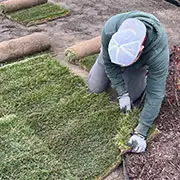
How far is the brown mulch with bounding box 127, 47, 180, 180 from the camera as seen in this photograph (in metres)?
3.16

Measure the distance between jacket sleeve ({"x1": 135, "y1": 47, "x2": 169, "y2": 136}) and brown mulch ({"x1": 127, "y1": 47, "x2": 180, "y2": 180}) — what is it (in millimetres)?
255

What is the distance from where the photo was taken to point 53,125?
3.61 m

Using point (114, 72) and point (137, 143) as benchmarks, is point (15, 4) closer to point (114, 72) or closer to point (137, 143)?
point (114, 72)

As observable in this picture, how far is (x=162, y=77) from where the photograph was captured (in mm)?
3104

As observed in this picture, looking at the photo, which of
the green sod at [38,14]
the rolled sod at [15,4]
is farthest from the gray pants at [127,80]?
the rolled sod at [15,4]

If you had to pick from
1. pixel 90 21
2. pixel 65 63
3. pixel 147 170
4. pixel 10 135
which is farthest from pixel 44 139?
pixel 90 21

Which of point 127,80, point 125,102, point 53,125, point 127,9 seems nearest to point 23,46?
point 53,125

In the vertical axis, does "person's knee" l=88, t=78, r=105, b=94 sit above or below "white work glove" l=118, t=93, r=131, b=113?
below

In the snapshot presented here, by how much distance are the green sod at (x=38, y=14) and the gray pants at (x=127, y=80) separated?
1733mm

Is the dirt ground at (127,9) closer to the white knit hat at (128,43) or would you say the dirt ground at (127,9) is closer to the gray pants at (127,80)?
the gray pants at (127,80)

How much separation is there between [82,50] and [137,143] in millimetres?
1591

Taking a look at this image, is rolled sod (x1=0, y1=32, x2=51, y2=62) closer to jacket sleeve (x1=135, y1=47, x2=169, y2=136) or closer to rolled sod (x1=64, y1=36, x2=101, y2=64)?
rolled sod (x1=64, y1=36, x2=101, y2=64)

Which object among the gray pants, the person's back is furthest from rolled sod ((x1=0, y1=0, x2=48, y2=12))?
the person's back

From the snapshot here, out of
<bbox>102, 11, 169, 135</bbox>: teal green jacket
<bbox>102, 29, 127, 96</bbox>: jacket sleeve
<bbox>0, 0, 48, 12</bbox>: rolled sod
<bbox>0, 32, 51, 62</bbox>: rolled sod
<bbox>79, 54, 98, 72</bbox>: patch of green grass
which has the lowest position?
<bbox>0, 0, 48, 12</bbox>: rolled sod
